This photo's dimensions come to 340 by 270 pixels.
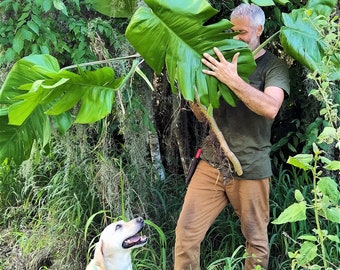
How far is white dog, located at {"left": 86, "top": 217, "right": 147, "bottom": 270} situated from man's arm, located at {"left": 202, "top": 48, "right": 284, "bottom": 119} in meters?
1.10

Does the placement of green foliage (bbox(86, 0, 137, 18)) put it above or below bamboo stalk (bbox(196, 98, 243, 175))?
above

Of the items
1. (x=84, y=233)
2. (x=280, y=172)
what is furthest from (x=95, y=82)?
(x=280, y=172)

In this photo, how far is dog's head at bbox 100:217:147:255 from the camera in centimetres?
360

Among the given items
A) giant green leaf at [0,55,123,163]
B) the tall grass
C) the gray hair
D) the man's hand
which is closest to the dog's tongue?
the tall grass

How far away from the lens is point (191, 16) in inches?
112

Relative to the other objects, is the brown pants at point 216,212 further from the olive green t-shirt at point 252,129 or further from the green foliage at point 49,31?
the green foliage at point 49,31

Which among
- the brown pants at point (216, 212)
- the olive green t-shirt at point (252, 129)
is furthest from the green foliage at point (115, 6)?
the brown pants at point (216, 212)

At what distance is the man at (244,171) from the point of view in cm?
348

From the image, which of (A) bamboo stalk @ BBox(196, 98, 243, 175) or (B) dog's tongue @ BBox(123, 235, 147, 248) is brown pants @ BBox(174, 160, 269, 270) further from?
(B) dog's tongue @ BBox(123, 235, 147, 248)

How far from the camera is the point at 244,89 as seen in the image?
3098 mm

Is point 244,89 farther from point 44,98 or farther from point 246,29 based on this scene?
point 44,98

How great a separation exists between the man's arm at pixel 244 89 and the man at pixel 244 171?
5 cm

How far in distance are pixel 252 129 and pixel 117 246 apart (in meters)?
1.10

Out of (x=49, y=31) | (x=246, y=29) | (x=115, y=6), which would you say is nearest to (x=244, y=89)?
(x=246, y=29)
